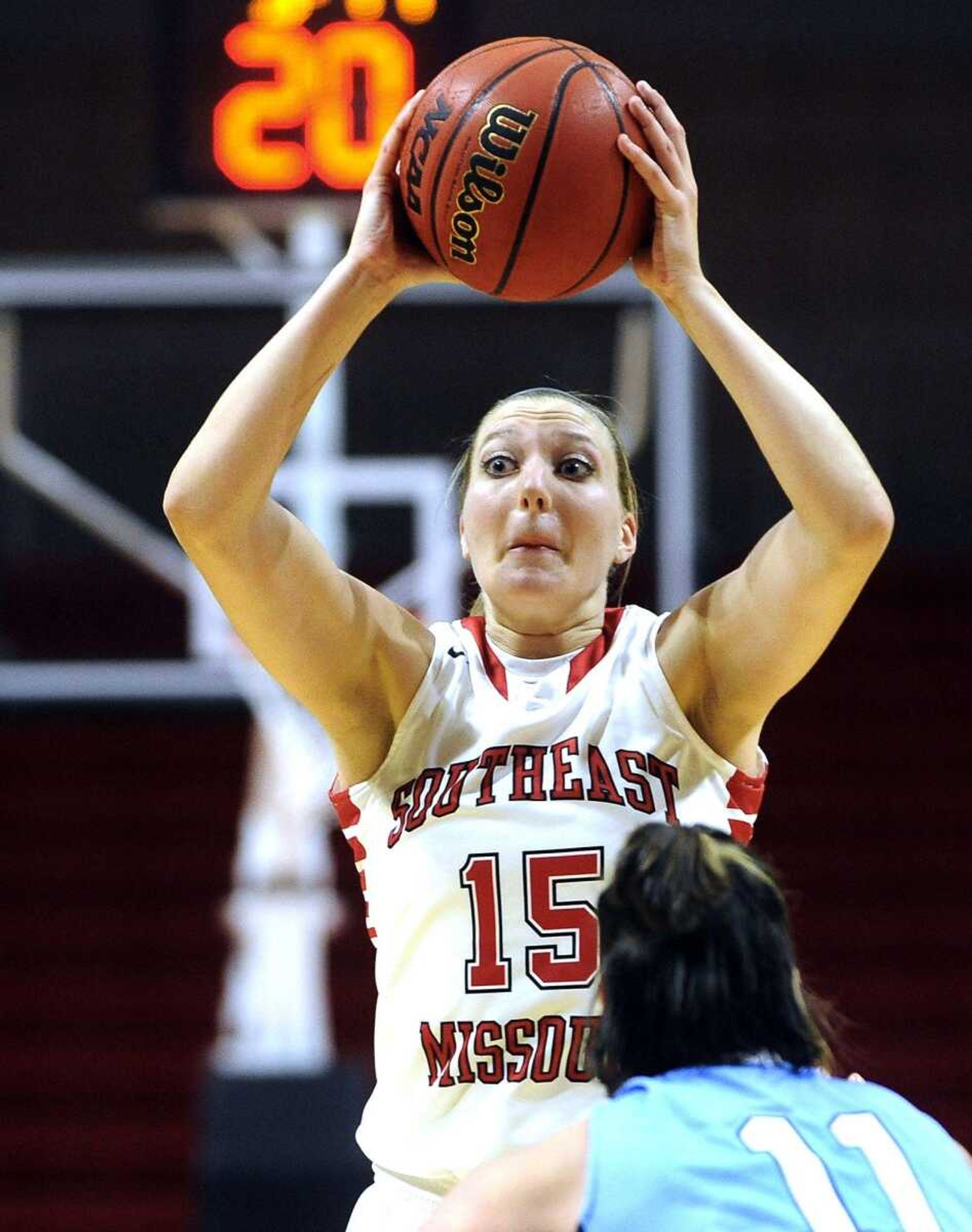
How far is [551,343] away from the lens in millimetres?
11094

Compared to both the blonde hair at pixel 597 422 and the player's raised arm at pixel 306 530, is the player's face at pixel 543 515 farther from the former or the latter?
the player's raised arm at pixel 306 530

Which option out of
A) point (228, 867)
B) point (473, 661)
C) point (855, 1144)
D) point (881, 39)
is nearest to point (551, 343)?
point (881, 39)

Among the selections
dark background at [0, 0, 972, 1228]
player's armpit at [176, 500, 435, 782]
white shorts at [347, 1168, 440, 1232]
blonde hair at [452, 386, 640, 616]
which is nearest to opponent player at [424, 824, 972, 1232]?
white shorts at [347, 1168, 440, 1232]

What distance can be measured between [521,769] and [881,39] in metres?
9.49

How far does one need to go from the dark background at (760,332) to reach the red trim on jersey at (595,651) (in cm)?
781

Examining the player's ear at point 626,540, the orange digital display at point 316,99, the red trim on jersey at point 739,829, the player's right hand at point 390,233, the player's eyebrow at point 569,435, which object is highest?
the orange digital display at point 316,99

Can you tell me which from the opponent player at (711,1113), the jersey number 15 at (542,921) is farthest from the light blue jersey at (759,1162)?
the jersey number 15 at (542,921)

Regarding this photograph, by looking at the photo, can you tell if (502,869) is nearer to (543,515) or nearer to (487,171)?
(543,515)

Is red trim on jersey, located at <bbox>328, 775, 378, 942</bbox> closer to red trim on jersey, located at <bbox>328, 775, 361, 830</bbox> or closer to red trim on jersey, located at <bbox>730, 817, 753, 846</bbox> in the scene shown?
red trim on jersey, located at <bbox>328, 775, 361, 830</bbox>

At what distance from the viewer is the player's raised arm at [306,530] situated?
101 inches

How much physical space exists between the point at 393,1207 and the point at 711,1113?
0.89 m

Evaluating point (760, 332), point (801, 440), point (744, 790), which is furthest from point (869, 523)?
point (760, 332)

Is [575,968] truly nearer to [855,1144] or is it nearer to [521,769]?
[521,769]

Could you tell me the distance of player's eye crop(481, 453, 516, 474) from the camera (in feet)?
9.19
